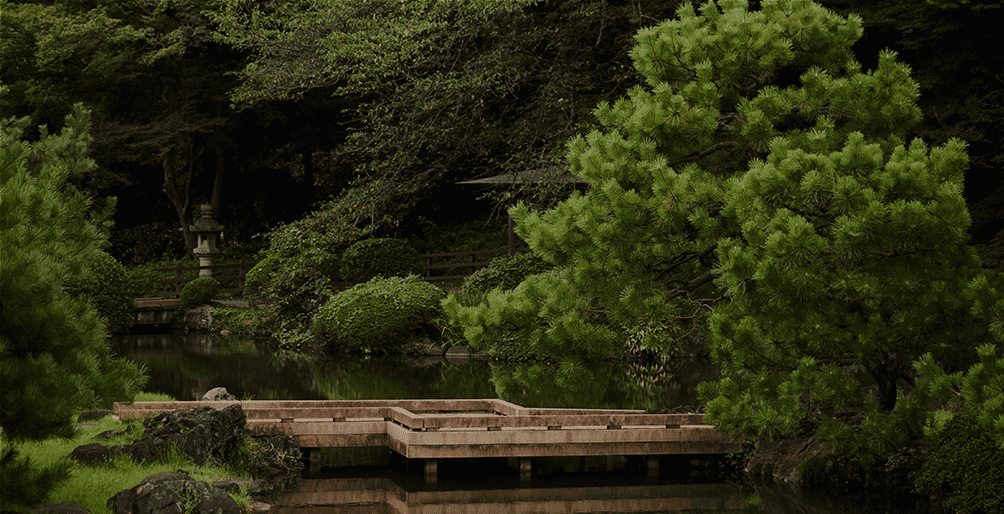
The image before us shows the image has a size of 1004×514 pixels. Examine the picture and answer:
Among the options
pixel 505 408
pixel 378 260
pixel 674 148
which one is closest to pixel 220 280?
pixel 378 260

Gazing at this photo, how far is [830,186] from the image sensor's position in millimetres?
6020

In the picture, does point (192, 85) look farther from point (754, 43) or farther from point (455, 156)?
point (754, 43)

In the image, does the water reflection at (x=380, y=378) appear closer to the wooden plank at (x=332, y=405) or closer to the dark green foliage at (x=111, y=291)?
the wooden plank at (x=332, y=405)

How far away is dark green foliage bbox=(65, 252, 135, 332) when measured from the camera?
67.5 feet

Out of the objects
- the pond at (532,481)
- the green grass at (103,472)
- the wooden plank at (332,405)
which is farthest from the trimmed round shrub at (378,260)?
the green grass at (103,472)

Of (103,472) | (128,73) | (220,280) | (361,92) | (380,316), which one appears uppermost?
(128,73)

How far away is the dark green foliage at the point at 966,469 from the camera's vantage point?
622cm

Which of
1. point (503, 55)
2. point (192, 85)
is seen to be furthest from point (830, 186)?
point (192, 85)

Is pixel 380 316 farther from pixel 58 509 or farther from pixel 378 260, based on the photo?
pixel 58 509

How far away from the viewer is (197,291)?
922 inches

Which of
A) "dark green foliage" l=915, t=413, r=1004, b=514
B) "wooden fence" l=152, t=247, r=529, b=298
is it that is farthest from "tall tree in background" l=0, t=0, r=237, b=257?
"dark green foliage" l=915, t=413, r=1004, b=514

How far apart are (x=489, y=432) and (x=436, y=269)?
16.5 meters

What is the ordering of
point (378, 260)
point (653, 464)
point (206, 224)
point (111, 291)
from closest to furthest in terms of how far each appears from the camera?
point (653, 464), point (111, 291), point (378, 260), point (206, 224)

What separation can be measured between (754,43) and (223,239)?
82.3 ft
